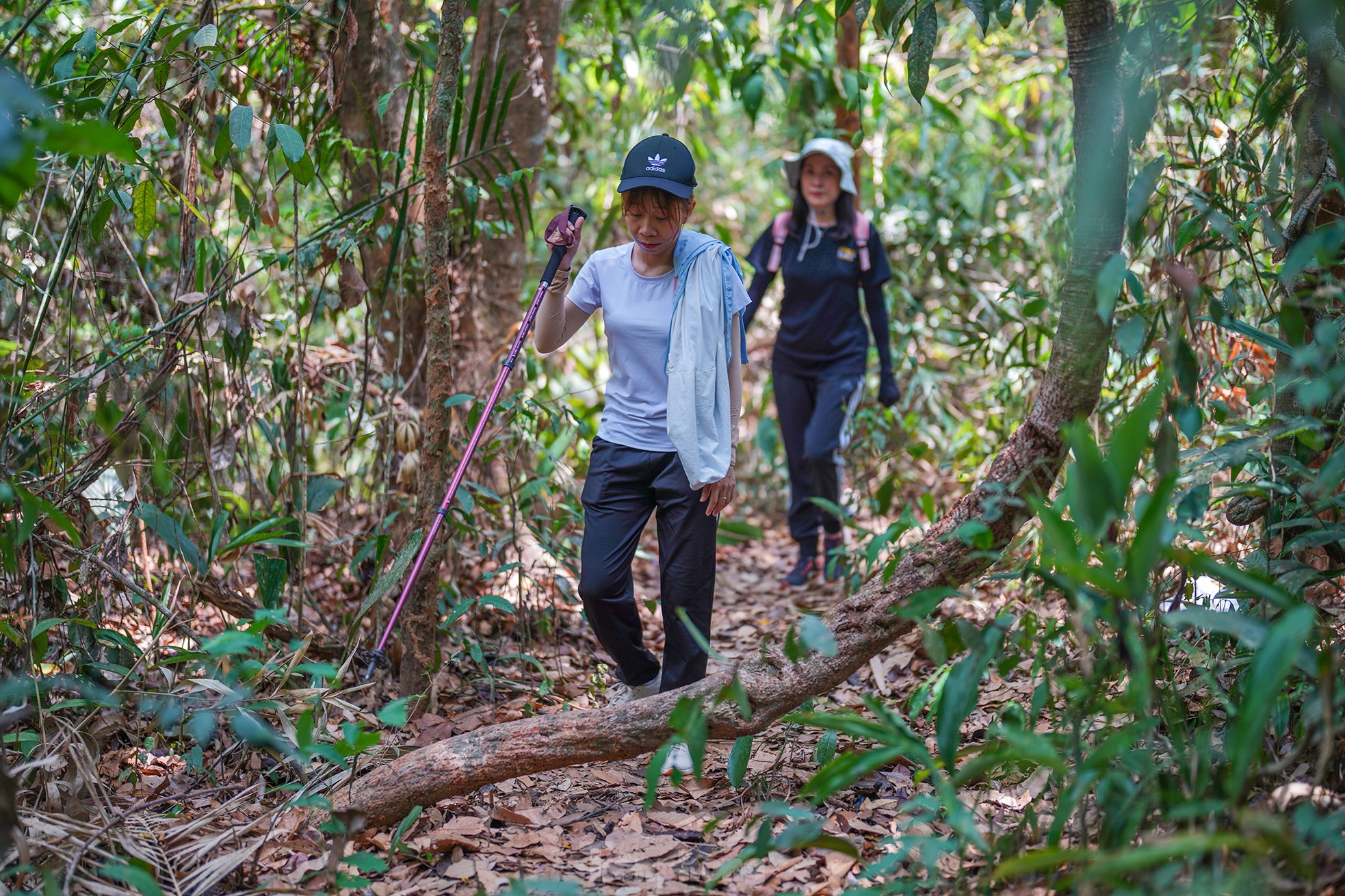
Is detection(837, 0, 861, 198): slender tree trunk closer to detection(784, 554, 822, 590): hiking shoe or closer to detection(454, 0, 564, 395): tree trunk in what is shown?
detection(454, 0, 564, 395): tree trunk

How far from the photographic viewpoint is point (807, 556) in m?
4.87

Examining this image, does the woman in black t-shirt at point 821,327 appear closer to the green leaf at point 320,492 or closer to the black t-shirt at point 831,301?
the black t-shirt at point 831,301

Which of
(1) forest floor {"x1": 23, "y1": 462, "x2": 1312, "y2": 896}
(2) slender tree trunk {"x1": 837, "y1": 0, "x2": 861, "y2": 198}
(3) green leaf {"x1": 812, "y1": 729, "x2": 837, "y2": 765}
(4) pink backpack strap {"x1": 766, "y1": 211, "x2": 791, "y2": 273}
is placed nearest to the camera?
(1) forest floor {"x1": 23, "y1": 462, "x2": 1312, "y2": 896}

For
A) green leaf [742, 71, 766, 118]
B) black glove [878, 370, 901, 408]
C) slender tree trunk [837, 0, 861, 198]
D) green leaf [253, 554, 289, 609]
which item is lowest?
green leaf [253, 554, 289, 609]

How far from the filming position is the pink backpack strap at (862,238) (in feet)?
15.5

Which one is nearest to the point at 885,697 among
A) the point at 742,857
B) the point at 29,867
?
the point at 742,857

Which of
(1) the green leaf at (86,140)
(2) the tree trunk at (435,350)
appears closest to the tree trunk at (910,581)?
(2) the tree trunk at (435,350)

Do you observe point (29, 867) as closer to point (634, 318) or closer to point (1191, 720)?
point (634, 318)

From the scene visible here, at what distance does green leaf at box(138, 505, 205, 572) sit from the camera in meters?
2.85

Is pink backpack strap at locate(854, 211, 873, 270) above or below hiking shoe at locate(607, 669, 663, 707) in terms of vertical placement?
above

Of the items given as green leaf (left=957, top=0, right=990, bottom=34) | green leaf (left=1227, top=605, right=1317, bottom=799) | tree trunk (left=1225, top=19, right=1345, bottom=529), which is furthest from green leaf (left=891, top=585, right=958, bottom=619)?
green leaf (left=957, top=0, right=990, bottom=34)

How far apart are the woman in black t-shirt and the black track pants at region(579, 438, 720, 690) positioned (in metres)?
1.78

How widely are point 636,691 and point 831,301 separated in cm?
234

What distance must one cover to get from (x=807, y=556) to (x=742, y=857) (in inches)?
122
